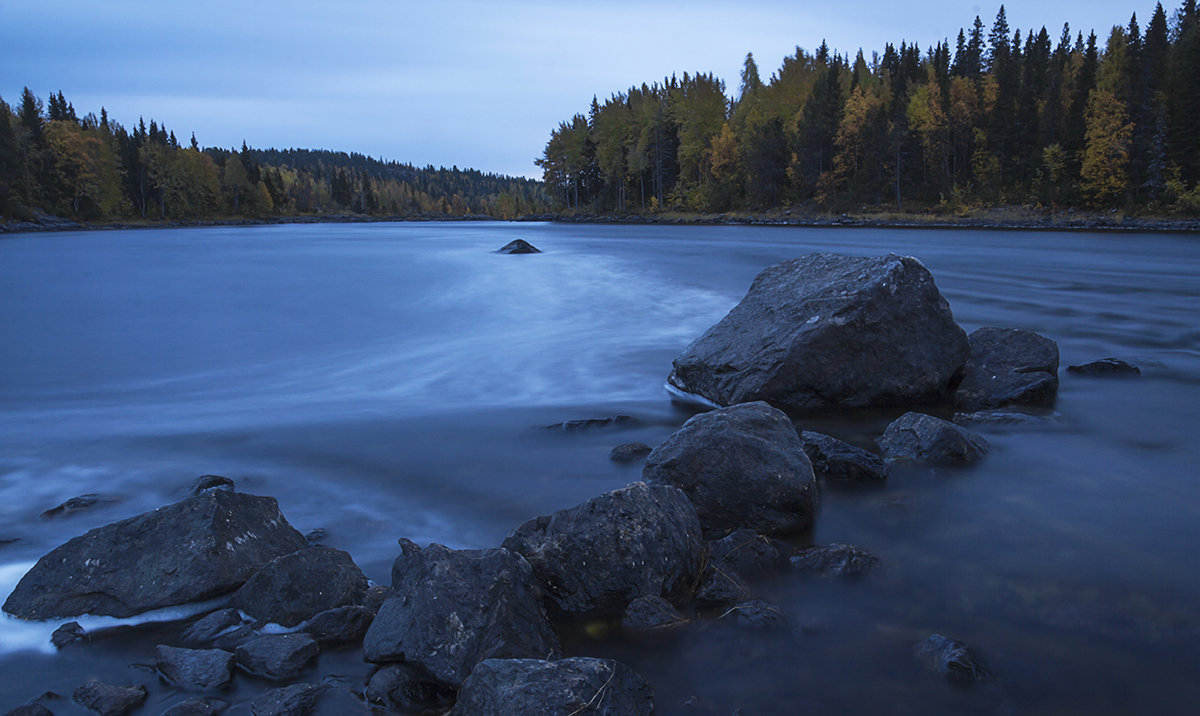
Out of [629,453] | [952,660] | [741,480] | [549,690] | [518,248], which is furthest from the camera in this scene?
[518,248]

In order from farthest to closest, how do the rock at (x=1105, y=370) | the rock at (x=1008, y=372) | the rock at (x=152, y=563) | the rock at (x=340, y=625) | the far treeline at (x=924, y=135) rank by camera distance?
the far treeline at (x=924, y=135) < the rock at (x=1105, y=370) < the rock at (x=1008, y=372) < the rock at (x=152, y=563) < the rock at (x=340, y=625)

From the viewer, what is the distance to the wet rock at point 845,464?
5273mm

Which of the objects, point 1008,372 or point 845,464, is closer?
point 845,464

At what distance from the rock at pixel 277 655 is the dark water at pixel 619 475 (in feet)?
0.27

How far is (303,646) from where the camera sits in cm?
336

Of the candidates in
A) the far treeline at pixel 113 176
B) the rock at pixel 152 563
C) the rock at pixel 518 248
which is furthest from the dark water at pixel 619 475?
the far treeline at pixel 113 176

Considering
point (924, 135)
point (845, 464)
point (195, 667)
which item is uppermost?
point (924, 135)

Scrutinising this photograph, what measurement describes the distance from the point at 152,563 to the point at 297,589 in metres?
0.88

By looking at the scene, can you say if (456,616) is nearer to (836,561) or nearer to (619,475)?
(836,561)

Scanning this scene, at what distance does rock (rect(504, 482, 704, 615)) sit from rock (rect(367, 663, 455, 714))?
0.80m

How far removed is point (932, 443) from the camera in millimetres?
5574

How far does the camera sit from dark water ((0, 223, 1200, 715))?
10.9 feet

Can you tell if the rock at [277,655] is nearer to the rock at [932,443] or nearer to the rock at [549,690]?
the rock at [549,690]

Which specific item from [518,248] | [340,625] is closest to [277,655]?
[340,625]
